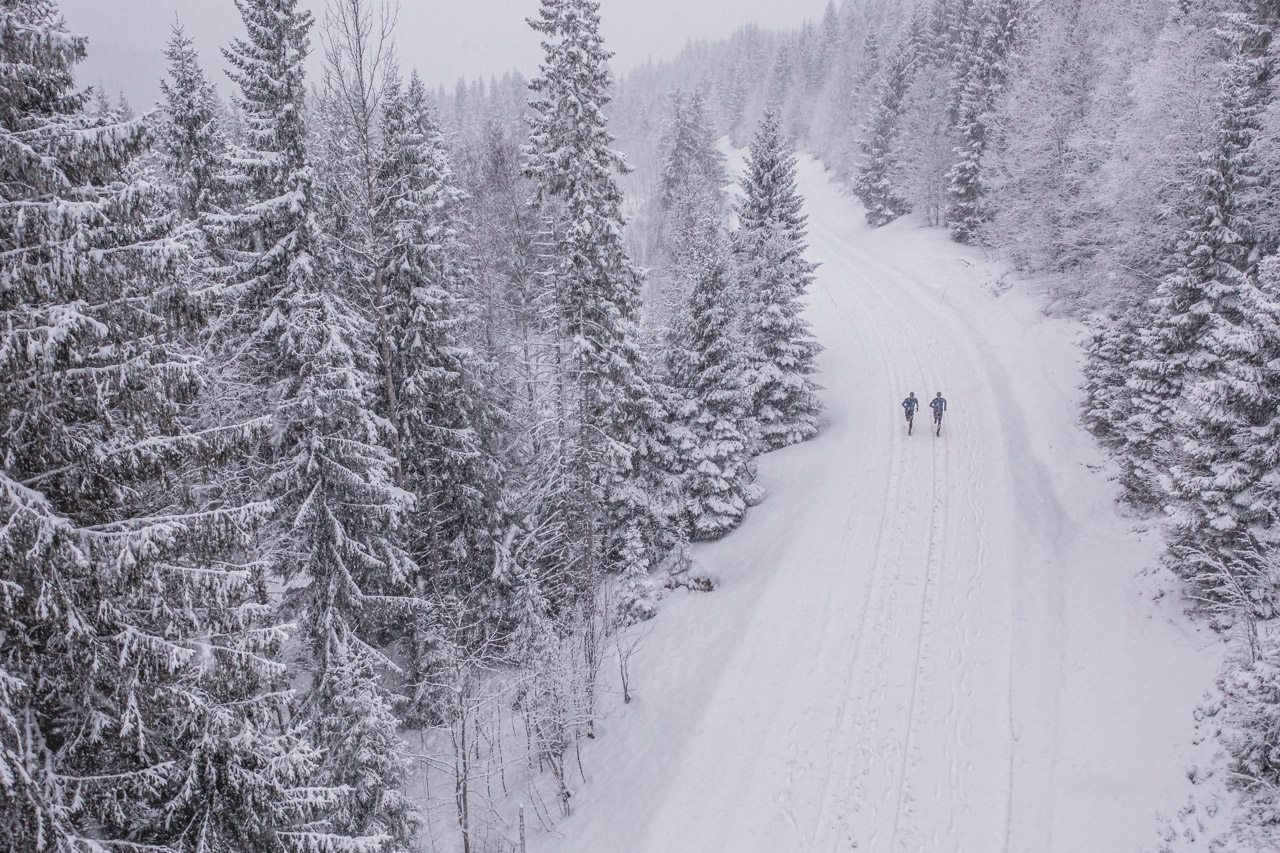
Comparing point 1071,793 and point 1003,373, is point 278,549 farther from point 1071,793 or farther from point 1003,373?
point 1003,373

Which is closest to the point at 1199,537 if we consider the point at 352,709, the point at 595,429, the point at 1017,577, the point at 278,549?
the point at 1017,577

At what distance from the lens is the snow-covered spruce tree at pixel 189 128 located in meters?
15.1

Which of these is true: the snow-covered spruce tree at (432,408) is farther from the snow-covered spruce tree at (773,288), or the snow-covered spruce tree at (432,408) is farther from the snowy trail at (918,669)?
the snow-covered spruce tree at (773,288)

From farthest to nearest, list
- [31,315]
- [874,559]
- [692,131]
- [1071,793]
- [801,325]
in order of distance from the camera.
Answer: [692,131] → [801,325] → [874,559] → [1071,793] → [31,315]

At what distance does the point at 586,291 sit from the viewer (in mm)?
17500

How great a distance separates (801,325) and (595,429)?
34.8 feet

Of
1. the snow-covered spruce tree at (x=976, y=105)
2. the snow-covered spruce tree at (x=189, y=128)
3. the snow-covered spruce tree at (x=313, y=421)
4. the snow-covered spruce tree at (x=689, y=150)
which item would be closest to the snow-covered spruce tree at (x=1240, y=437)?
the snow-covered spruce tree at (x=313, y=421)

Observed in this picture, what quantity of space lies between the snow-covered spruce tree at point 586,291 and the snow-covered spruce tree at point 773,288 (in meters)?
6.17

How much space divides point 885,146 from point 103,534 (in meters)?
53.7

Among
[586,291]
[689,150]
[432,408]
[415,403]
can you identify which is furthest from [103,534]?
[689,150]

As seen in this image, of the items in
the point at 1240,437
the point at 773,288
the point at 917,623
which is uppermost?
the point at 773,288

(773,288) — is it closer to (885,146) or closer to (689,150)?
(689,150)

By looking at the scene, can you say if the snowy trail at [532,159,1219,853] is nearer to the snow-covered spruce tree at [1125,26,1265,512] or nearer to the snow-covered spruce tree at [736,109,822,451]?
the snow-covered spruce tree at [736,109,822,451]

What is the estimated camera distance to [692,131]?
163ft
